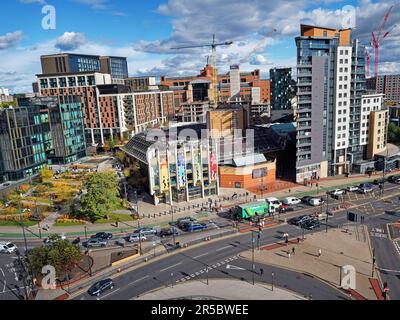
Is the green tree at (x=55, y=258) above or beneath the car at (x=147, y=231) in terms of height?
above

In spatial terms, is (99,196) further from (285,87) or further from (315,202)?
(285,87)

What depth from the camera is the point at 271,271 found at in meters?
43.7

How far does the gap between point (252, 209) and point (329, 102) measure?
40.9 metres

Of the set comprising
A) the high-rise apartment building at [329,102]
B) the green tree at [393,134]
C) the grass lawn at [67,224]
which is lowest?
the grass lawn at [67,224]

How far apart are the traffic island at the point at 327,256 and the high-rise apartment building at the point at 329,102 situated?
33.1 metres

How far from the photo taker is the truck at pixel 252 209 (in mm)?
60781

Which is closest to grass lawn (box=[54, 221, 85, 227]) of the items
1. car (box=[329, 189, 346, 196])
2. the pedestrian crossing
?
the pedestrian crossing

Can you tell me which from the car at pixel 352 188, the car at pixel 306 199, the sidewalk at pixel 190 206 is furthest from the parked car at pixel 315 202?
the car at pixel 352 188

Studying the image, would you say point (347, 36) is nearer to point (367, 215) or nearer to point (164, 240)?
point (367, 215)

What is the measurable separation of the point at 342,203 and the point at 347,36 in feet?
141

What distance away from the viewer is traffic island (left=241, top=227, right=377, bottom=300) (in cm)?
4178

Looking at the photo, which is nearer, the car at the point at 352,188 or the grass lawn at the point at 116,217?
the grass lawn at the point at 116,217

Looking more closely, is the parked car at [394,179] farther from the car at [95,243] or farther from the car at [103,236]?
the car at [95,243]

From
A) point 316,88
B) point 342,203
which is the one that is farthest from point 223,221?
point 316,88
